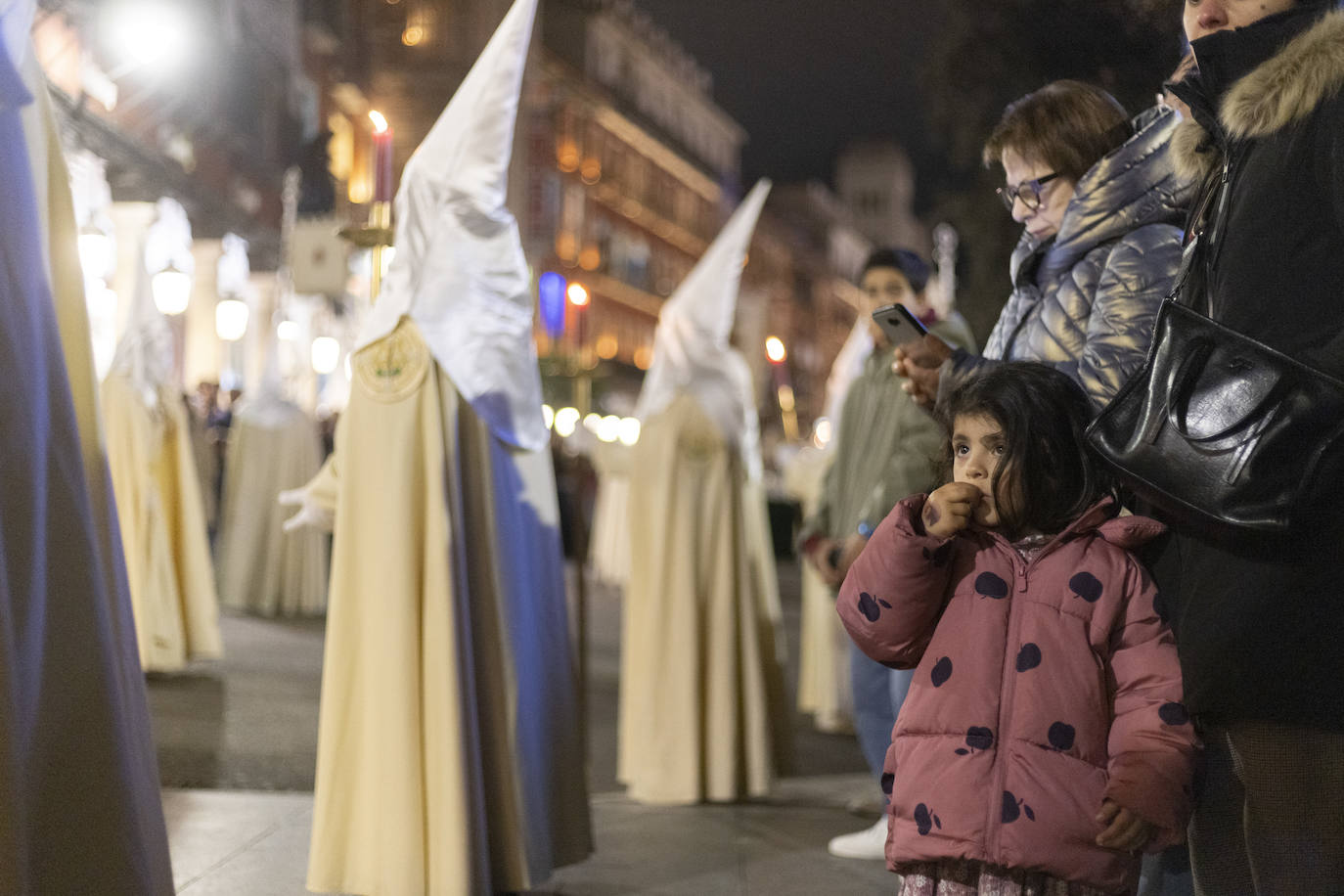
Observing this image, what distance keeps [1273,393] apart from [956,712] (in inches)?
26.0

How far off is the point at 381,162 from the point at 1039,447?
7.93ft

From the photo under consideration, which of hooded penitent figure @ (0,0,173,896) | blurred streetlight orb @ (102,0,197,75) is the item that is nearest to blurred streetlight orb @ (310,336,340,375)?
blurred streetlight orb @ (102,0,197,75)

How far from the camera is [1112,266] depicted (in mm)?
2213

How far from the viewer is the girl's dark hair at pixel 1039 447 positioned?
6.72 feet

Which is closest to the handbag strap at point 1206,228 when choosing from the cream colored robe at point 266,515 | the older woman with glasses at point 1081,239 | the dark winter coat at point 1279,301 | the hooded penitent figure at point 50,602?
the dark winter coat at point 1279,301

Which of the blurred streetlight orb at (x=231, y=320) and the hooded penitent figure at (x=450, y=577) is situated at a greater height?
the blurred streetlight orb at (x=231, y=320)

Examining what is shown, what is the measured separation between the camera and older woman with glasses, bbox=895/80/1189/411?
2162mm

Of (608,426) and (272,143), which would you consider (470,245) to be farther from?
(608,426)

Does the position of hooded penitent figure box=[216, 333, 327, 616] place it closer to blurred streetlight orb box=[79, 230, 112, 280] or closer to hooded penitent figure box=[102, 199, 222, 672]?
hooded penitent figure box=[102, 199, 222, 672]

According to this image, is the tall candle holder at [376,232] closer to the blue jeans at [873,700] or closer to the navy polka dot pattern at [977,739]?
the blue jeans at [873,700]

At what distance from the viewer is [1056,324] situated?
7.74 feet

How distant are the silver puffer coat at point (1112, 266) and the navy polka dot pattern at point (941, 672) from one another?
0.50 meters

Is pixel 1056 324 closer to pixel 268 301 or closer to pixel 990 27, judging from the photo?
pixel 990 27

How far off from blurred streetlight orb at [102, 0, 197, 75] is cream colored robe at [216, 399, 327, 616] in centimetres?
304
